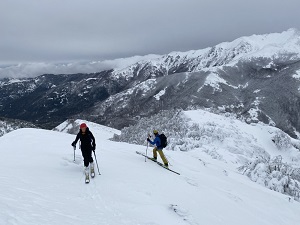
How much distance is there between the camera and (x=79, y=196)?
13.4 m

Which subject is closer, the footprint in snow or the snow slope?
the snow slope

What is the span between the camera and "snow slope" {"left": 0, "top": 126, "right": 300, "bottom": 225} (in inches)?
444

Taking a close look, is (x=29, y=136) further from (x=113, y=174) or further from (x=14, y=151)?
(x=113, y=174)

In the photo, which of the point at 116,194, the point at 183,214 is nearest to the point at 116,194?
the point at 116,194

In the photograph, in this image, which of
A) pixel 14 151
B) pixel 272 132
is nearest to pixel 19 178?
pixel 14 151

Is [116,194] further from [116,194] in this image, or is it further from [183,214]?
[183,214]

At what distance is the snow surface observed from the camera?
1127cm

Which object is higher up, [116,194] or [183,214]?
[116,194]

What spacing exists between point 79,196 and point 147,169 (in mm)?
7358

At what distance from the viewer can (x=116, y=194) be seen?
47.1 feet

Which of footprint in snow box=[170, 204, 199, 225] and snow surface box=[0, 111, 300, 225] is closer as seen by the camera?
snow surface box=[0, 111, 300, 225]

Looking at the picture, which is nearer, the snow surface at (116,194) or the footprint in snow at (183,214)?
the snow surface at (116,194)

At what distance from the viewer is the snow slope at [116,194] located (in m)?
11.3

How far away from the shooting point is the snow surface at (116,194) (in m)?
11.3
